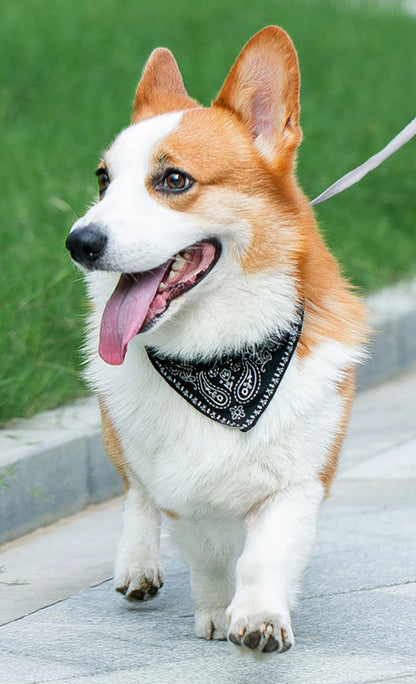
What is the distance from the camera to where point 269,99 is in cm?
358

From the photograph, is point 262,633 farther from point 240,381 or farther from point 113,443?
point 113,443

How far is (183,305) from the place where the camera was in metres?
3.44

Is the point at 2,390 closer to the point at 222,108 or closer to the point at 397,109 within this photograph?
the point at 222,108

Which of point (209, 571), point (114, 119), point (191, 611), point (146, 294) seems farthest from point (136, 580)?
point (114, 119)

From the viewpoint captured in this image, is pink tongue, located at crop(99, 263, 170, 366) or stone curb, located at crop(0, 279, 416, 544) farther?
stone curb, located at crop(0, 279, 416, 544)

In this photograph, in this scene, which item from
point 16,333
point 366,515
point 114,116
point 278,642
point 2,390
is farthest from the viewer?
point 114,116

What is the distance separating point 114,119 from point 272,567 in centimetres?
645

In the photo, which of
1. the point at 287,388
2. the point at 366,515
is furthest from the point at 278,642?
the point at 366,515

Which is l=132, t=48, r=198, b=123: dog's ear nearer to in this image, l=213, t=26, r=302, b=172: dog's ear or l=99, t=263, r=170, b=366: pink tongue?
l=213, t=26, r=302, b=172: dog's ear

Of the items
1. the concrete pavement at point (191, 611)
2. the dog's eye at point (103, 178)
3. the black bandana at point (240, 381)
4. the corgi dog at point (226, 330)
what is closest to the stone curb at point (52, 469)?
the concrete pavement at point (191, 611)

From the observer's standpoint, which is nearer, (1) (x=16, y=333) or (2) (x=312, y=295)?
(2) (x=312, y=295)

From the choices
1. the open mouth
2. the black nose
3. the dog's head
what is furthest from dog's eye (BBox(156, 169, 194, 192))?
the black nose

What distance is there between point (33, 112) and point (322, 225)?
264cm

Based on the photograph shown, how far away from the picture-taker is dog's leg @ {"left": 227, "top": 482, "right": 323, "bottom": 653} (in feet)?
10.2
